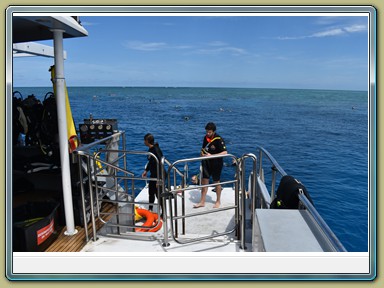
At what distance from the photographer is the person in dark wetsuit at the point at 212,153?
502 centimetres

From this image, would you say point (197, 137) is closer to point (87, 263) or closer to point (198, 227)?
point (198, 227)

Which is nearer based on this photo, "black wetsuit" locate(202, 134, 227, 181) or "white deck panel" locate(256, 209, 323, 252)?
"white deck panel" locate(256, 209, 323, 252)

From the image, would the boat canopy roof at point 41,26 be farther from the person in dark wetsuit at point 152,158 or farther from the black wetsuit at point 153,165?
the black wetsuit at point 153,165

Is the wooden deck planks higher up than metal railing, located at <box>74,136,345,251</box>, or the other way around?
metal railing, located at <box>74,136,345,251</box>

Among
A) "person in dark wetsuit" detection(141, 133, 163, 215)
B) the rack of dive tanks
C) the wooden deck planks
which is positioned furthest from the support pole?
"person in dark wetsuit" detection(141, 133, 163, 215)

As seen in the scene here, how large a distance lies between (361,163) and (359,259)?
661 inches

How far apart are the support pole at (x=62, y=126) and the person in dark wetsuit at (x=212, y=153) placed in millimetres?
1866

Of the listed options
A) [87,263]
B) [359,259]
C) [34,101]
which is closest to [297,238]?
[359,259]

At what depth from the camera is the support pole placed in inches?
147

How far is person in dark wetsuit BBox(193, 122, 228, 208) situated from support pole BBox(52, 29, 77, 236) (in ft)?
6.12

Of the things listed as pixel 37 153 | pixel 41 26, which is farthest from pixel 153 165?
pixel 41 26

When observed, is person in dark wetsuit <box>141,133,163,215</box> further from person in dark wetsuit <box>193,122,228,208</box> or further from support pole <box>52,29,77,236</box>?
support pole <box>52,29,77,236</box>

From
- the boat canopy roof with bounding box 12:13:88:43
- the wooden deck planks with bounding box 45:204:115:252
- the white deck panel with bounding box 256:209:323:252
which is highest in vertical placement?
the boat canopy roof with bounding box 12:13:88:43

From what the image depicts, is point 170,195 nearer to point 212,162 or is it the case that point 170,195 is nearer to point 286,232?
point 286,232
